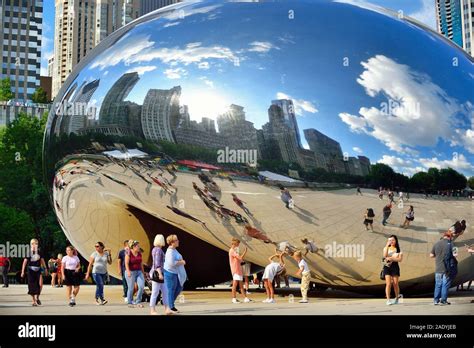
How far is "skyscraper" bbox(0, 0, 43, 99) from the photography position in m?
120

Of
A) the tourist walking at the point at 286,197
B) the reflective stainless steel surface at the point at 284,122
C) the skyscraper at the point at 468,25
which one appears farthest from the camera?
the skyscraper at the point at 468,25

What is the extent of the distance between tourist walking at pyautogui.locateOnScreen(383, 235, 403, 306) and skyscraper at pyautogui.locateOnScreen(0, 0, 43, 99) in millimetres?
117032

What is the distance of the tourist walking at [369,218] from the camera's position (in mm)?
11281

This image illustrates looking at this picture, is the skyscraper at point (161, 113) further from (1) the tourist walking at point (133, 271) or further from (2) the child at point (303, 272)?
(2) the child at point (303, 272)

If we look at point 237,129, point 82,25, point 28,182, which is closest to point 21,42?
point 82,25

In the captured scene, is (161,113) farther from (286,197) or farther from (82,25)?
(82,25)

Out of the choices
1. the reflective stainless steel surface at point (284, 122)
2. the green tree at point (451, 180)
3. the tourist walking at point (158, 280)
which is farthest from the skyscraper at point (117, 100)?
the green tree at point (451, 180)

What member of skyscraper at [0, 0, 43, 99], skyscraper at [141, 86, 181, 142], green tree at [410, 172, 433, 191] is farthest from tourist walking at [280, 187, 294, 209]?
skyscraper at [0, 0, 43, 99]

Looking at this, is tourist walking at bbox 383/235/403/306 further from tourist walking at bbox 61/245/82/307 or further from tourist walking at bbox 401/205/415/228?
tourist walking at bbox 61/245/82/307

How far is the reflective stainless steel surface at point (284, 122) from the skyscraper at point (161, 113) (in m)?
0.02

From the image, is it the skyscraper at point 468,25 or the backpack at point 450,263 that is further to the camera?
the skyscraper at point 468,25

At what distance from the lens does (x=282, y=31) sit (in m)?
11.8

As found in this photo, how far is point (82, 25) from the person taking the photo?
18762cm

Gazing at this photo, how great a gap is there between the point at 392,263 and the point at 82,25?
187 meters
